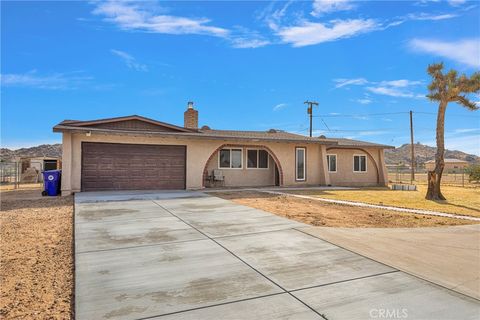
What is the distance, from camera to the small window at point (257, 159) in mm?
19609

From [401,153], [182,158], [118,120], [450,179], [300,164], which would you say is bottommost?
[450,179]

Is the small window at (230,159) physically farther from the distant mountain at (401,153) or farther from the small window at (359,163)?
the distant mountain at (401,153)

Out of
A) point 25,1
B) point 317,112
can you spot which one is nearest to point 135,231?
point 25,1

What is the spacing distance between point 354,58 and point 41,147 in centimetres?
9362

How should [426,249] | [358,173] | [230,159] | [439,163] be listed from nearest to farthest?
[426,249] → [439,163] → [230,159] → [358,173]

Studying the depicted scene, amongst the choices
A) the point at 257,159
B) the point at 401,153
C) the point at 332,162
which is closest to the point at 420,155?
the point at 401,153

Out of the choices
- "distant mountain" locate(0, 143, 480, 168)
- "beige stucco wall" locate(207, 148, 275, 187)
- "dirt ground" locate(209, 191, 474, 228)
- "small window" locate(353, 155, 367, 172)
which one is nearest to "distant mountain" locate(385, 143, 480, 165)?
"distant mountain" locate(0, 143, 480, 168)

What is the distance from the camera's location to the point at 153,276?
4.12 metres

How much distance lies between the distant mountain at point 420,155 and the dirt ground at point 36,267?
110 metres

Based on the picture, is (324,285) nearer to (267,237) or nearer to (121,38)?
(267,237)

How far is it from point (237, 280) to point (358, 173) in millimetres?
20897

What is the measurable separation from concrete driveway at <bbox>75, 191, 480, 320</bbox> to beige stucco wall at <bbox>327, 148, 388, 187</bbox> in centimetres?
1653

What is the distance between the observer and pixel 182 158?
17062 mm
